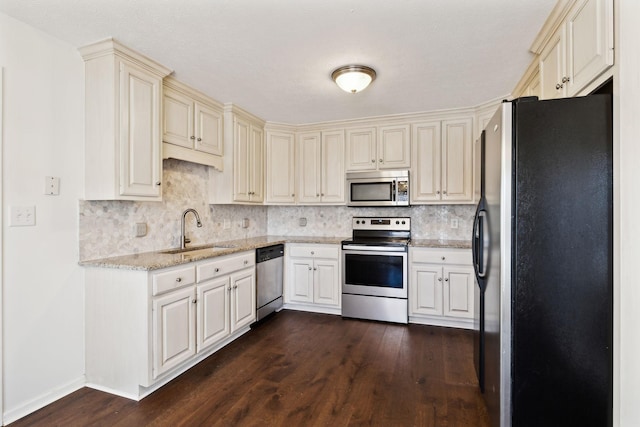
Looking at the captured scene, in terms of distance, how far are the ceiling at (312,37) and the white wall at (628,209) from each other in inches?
26.0

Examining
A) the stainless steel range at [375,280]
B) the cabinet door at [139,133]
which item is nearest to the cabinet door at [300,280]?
the stainless steel range at [375,280]

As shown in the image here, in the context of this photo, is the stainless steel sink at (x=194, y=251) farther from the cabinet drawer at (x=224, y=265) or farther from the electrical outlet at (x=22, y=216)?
the electrical outlet at (x=22, y=216)

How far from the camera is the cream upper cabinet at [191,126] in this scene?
2.70 m

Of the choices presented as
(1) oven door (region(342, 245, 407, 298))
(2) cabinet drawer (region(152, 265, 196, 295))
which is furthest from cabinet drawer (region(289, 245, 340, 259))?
(2) cabinet drawer (region(152, 265, 196, 295))

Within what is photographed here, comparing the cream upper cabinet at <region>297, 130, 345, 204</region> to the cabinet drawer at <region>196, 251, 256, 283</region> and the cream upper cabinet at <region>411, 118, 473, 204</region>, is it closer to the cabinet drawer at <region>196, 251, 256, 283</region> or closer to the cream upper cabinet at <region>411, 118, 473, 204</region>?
the cream upper cabinet at <region>411, 118, 473, 204</region>

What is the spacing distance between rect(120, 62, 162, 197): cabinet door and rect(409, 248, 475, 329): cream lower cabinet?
253 cm

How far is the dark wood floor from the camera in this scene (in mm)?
1877

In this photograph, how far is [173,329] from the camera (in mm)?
2240

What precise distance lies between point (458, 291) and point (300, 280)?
1.74 m

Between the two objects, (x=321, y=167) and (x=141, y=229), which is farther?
(x=321, y=167)

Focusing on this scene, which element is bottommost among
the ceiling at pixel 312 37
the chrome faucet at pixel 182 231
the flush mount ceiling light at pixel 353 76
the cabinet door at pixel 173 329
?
the cabinet door at pixel 173 329

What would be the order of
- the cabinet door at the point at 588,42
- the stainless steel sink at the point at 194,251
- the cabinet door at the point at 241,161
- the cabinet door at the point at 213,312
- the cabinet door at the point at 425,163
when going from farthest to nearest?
1. the cabinet door at the point at 425,163
2. the cabinet door at the point at 241,161
3. the stainless steel sink at the point at 194,251
4. the cabinet door at the point at 213,312
5. the cabinet door at the point at 588,42

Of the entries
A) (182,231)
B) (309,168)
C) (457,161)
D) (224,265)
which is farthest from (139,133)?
(457,161)

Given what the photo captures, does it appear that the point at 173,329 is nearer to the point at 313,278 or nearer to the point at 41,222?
the point at 41,222
